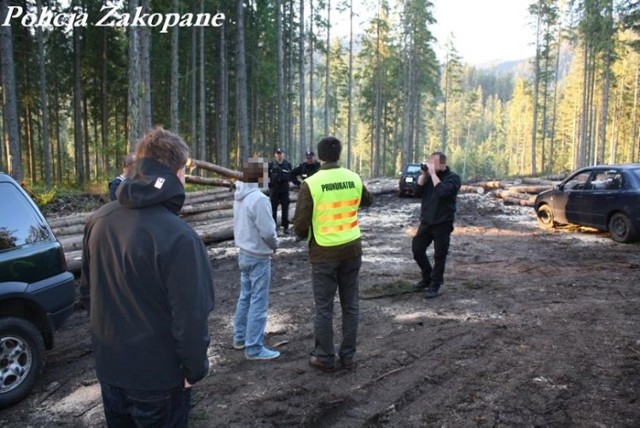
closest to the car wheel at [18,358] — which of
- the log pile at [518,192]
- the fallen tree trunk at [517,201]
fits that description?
the log pile at [518,192]

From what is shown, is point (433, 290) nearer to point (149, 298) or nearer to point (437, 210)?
point (437, 210)

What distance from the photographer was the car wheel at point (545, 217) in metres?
15.0

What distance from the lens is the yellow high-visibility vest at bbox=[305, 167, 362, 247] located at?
5.06 m

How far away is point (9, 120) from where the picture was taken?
1689cm

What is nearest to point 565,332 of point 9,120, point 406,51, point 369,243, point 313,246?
point 313,246

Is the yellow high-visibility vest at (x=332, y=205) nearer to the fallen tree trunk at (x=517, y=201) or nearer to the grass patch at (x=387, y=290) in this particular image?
the grass patch at (x=387, y=290)

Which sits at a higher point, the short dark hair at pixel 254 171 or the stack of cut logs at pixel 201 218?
the short dark hair at pixel 254 171

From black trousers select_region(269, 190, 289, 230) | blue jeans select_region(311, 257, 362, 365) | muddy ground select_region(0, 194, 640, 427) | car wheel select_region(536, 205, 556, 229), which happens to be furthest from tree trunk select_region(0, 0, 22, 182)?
car wheel select_region(536, 205, 556, 229)

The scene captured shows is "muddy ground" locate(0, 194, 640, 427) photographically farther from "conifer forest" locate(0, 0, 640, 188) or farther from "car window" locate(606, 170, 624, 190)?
"conifer forest" locate(0, 0, 640, 188)

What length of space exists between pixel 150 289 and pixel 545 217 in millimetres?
15262

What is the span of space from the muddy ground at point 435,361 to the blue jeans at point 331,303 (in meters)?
0.25

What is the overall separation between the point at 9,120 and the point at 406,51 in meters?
38.5

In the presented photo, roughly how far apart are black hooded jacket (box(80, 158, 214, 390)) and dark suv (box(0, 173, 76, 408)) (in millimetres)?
2787

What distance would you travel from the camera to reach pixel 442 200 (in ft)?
25.0
